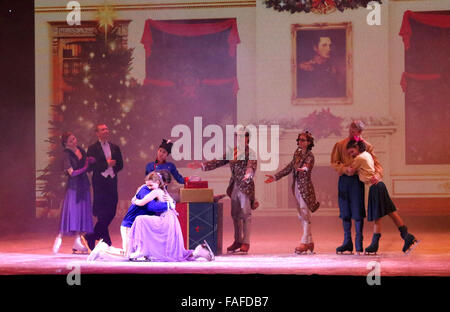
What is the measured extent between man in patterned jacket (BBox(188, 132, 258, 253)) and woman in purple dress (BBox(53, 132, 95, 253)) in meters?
1.19

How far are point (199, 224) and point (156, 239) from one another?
0.66 m

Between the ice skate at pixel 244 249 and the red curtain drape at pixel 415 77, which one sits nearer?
the ice skate at pixel 244 249

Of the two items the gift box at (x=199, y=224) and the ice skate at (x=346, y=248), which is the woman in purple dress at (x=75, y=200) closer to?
the gift box at (x=199, y=224)

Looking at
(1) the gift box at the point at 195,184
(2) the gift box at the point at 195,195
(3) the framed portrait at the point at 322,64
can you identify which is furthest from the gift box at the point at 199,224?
(3) the framed portrait at the point at 322,64

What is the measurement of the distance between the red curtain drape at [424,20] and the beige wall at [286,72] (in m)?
0.09

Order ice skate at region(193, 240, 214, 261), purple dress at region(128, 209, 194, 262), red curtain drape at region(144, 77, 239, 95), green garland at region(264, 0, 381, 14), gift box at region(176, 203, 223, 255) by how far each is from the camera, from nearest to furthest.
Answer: purple dress at region(128, 209, 194, 262) → ice skate at region(193, 240, 214, 261) → gift box at region(176, 203, 223, 255) → green garland at region(264, 0, 381, 14) → red curtain drape at region(144, 77, 239, 95)

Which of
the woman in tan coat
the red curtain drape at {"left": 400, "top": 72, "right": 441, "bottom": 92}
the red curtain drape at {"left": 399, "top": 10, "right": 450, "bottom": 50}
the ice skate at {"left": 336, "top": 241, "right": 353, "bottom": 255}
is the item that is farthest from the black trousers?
the red curtain drape at {"left": 399, "top": 10, "right": 450, "bottom": 50}

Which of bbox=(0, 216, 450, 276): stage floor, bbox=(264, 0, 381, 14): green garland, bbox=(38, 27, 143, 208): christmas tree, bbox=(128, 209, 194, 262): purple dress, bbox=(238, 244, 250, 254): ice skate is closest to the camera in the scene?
bbox=(0, 216, 450, 276): stage floor

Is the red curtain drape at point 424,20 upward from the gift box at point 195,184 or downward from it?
upward

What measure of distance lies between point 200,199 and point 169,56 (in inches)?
182

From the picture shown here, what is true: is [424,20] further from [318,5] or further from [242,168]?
[242,168]

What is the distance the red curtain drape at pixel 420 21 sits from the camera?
10.9 metres

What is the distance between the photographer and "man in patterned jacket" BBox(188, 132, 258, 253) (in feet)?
24.0

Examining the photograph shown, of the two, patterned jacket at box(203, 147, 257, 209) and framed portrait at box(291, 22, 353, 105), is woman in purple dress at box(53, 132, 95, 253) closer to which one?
patterned jacket at box(203, 147, 257, 209)
